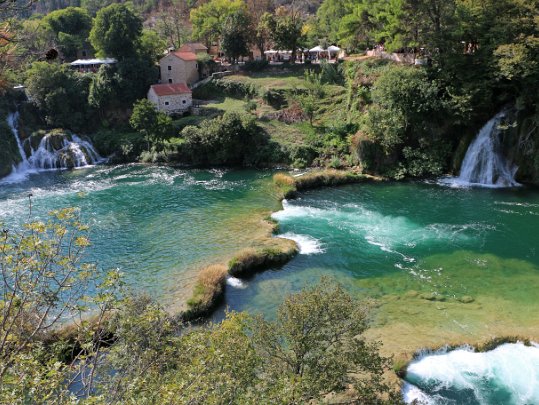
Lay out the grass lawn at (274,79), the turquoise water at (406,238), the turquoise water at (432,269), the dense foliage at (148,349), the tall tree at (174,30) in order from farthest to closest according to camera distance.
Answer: the tall tree at (174,30) < the grass lawn at (274,79) < the turquoise water at (406,238) < the turquoise water at (432,269) < the dense foliage at (148,349)

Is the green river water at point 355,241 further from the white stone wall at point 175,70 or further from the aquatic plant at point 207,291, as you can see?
the white stone wall at point 175,70

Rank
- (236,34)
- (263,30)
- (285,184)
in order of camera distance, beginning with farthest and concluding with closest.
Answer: (263,30), (236,34), (285,184)

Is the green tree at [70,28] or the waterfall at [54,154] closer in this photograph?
the waterfall at [54,154]

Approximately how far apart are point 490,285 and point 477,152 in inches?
842

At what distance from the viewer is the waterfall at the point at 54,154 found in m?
57.8

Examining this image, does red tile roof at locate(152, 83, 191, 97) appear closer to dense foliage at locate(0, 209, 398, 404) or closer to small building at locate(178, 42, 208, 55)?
small building at locate(178, 42, 208, 55)

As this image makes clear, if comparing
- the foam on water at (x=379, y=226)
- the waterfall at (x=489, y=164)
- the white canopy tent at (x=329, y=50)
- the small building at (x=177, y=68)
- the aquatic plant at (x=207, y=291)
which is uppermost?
the white canopy tent at (x=329, y=50)

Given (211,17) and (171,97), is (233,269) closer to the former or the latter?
(171,97)

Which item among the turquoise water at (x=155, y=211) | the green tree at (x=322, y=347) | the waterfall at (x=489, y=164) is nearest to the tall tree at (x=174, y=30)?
the turquoise water at (x=155, y=211)

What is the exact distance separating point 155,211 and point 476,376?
2982 centimetres

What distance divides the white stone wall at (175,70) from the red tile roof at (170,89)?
5392 millimetres

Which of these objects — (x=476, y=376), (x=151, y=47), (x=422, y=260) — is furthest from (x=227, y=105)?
(x=476, y=376)

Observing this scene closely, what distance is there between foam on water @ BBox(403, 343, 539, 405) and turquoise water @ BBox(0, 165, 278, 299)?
14880 mm

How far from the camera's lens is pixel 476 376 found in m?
20.9
